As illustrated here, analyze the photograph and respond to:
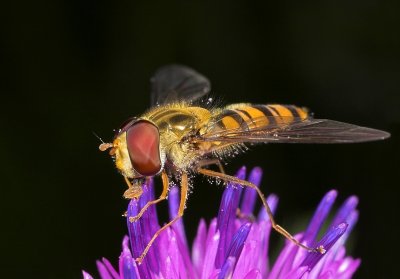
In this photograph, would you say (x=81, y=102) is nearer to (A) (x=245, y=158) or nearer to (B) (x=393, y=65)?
(A) (x=245, y=158)

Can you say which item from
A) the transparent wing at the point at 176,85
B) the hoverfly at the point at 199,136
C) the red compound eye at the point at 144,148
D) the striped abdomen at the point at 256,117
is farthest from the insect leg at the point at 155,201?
the transparent wing at the point at 176,85

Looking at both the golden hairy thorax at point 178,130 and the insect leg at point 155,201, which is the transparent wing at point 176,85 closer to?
the golden hairy thorax at point 178,130

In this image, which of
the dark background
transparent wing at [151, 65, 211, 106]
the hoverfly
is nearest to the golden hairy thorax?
the hoverfly

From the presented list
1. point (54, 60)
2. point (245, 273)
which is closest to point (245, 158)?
point (54, 60)

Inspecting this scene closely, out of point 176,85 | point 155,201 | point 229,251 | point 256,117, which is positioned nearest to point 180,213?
point 155,201

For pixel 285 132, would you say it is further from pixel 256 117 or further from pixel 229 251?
pixel 229 251

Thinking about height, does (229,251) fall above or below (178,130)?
below
